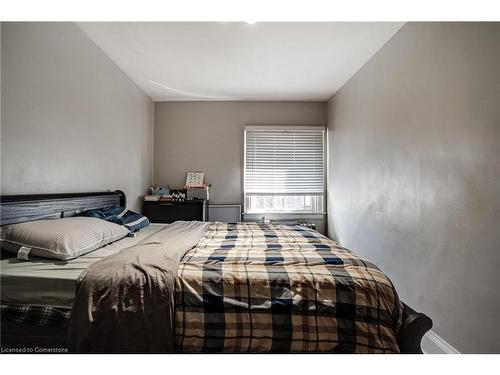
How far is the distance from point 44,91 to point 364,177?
3067 millimetres

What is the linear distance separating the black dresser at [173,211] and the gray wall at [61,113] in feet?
2.01

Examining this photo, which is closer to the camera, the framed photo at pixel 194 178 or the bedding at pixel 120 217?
the bedding at pixel 120 217

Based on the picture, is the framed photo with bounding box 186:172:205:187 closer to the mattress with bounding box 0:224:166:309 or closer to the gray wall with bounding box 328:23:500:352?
the gray wall with bounding box 328:23:500:352

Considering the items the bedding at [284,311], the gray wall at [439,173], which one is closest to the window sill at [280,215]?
the gray wall at [439,173]

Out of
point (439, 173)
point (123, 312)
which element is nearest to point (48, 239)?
point (123, 312)

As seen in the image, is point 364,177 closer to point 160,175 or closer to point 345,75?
point 345,75

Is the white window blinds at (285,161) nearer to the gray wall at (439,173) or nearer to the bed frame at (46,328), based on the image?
the gray wall at (439,173)

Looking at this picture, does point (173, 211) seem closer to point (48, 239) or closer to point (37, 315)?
point (48, 239)

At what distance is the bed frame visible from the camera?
3.65 ft

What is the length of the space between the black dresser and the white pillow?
2.04m

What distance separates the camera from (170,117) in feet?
13.6

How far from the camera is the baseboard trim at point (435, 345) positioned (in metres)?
1.62
